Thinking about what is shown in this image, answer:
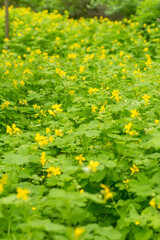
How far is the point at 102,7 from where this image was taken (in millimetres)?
12914

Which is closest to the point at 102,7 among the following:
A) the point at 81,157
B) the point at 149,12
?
the point at 149,12

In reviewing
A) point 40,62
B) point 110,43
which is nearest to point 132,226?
point 40,62

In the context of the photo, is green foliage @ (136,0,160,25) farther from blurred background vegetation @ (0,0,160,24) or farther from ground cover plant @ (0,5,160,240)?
ground cover plant @ (0,5,160,240)

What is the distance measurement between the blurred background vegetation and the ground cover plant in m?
3.62

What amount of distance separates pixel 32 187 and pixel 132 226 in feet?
2.72

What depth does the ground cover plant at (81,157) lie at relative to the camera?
1.69 meters

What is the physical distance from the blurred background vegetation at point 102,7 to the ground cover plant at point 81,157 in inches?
143

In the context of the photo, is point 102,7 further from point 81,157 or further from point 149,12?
point 81,157

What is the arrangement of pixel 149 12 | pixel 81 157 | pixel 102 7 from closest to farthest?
pixel 81 157 → pixel 149 12 → pixel 102 7

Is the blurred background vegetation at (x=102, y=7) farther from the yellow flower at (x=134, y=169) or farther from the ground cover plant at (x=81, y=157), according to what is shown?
the yellow flower at (x=134, y=169)

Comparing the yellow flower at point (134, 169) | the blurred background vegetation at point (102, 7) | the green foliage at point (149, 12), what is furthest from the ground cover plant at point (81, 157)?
the blurred background vegetation at point (102, 7)

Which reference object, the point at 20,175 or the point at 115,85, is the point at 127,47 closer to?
the point at 115,85

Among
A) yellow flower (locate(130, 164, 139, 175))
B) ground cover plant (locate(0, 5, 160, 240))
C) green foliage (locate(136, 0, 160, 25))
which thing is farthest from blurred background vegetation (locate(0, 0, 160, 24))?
yellow flower (locate(130, 164, 139, 175))

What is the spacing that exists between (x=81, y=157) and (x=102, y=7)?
475 inches
